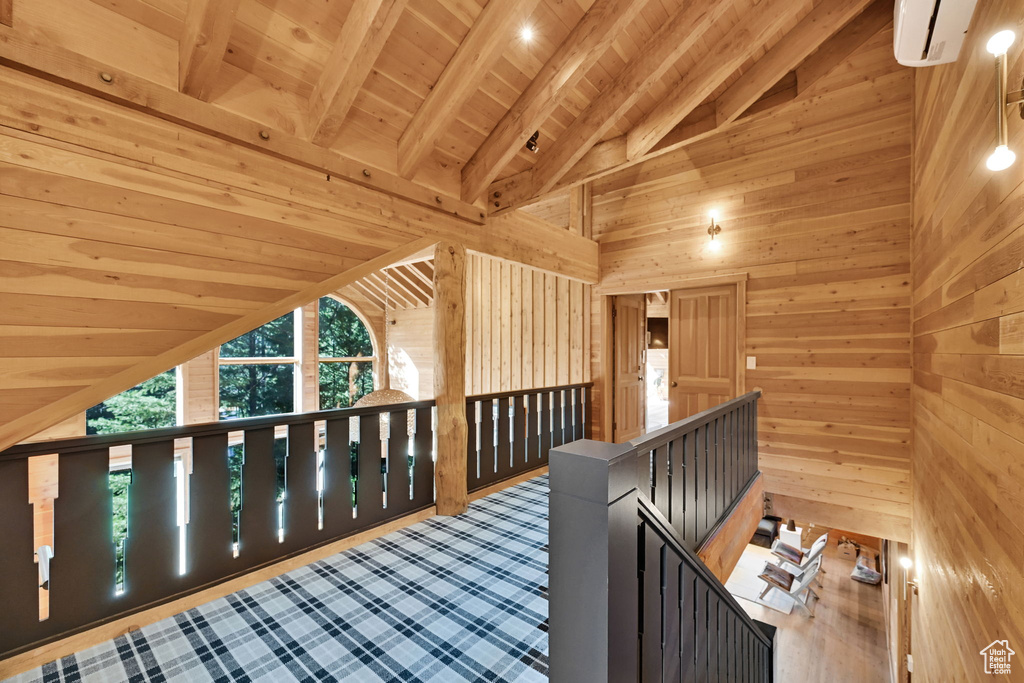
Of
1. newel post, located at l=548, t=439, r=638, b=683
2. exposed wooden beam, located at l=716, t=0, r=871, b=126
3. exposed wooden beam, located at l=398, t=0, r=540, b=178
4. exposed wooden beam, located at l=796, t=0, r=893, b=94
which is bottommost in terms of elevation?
newel post, located at l=548, t=439, r=638, b=683

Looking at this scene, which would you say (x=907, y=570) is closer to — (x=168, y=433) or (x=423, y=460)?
(x=423, y=460)

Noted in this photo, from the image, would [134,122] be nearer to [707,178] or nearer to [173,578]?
[173,578]

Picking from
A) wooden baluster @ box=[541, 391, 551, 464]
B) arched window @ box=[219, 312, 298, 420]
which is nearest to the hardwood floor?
wooden baluster @ box=[541, 391, 551, 464]

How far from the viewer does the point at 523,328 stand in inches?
228

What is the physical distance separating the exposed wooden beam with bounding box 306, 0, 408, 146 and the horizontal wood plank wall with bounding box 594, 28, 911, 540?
3.74 m

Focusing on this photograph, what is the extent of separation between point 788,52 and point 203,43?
3988 millimetres

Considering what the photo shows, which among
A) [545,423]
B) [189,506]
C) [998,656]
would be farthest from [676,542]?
[545,423]

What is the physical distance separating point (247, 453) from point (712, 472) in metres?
2.76

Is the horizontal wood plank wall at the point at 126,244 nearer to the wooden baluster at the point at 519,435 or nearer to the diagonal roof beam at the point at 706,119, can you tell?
the diagonal roof beam at the point at 706,119

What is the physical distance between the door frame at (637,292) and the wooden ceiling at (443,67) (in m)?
1.56

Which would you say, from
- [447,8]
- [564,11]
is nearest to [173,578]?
[447,8]

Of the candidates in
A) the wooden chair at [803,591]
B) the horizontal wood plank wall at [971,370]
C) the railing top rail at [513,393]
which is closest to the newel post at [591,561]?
the horizontal wood plank wall at [971,370]

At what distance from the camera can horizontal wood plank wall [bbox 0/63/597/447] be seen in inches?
62.6

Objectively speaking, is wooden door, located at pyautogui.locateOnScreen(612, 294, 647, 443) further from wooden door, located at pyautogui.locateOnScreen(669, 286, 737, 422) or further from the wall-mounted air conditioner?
the wall-mounted air conditioner
